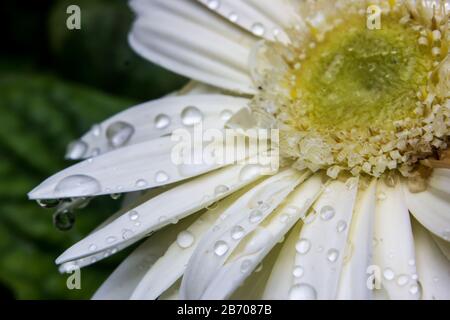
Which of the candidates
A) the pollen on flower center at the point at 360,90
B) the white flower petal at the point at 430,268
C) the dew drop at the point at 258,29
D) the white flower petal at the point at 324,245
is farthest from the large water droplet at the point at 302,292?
the dew drop at the point at 258,29

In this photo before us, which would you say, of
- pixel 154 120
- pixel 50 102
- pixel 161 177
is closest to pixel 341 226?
pixel 161 177

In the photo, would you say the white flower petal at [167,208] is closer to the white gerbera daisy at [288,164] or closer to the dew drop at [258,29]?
the white gerbera daisy at [288,164]

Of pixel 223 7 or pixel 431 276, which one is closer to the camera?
pixel 431 276

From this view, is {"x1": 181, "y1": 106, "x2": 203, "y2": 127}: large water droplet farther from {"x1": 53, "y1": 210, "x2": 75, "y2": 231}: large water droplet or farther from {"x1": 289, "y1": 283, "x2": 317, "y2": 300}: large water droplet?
{"x1": 289, "y1": 283, "x2": 317, "y2": 300}: large water droplet

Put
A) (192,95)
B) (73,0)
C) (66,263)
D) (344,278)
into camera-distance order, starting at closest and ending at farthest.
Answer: (344,278)
(66,263)
(192,95)
(73,0)

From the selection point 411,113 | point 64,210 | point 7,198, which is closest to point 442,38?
point 411,113

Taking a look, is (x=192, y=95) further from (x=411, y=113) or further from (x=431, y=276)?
(x=431, y=276)
